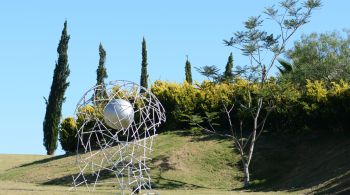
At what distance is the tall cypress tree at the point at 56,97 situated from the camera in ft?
144

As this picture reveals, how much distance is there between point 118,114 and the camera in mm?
14961

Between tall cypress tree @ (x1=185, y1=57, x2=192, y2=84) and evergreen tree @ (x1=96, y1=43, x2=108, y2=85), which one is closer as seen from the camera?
evergreen tree @ (x1=96, y1=43, x2=108, y2=85)

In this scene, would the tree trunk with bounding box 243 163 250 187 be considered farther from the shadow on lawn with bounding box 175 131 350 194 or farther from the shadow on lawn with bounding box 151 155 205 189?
the shadow on lawn with bounding box 151 155 205 189

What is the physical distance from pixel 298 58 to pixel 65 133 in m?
21.7

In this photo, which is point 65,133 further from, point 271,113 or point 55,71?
point 271,113

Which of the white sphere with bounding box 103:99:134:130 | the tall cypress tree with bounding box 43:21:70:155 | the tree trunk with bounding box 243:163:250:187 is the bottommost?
the tree trunk with bounding box 243:163:250:187

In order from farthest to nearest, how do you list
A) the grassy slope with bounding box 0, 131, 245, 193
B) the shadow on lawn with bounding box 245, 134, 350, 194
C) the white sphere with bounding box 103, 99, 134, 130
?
the grassy slope with bounding box 0, 131, 245, 193 → the shadow on lawn with bounding box 245, 134, 350, 194 → the white sphere with bounding box 103, 99, 134, 130

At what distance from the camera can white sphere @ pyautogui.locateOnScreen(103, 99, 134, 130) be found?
1497 centimetres

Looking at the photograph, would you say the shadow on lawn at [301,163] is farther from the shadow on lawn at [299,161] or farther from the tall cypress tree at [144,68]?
the tall cypress tree at [144,68]

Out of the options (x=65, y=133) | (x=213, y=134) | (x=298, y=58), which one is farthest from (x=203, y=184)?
(x=298, y=58)

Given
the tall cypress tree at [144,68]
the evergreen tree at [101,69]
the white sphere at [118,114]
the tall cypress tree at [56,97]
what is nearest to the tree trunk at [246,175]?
the white sphere at [118,114]

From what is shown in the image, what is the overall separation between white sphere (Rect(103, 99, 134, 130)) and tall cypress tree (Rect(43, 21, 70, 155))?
97.1 ft

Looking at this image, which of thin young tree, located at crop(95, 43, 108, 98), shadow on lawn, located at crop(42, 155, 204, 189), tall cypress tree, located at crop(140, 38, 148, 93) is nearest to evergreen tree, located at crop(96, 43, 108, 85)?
thin young tree, located at crop(95, 43, 108, 98)

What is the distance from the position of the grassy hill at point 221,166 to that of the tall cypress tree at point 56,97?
444 inches
